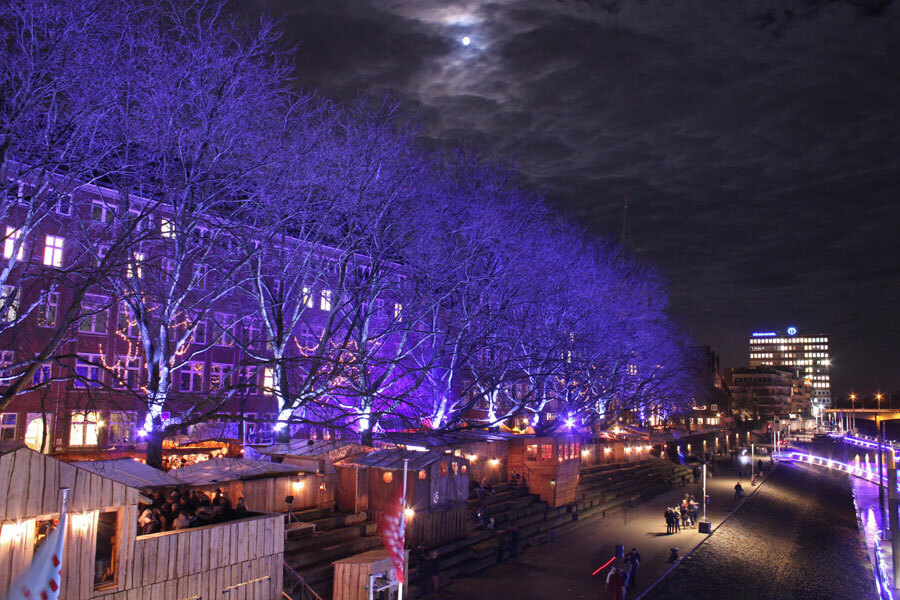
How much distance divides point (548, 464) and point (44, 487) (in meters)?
25.7

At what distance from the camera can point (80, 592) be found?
38.7 feet

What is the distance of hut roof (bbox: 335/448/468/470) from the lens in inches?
889

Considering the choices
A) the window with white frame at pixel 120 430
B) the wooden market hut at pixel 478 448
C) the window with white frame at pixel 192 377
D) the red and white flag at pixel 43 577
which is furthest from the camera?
the window with white frame at pixel 192 377

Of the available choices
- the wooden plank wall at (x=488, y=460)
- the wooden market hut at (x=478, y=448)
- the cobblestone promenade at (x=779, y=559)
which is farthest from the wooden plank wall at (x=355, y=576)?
the wooden plank wall at (x=488, y=460)

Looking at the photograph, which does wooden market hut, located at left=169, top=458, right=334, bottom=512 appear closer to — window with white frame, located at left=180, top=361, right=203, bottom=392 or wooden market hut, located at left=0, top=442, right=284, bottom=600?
wooden market hut, located at left=0, top=442, right=284, bottom=600

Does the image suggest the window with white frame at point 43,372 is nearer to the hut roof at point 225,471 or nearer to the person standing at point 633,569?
the hut roof at point 225,471

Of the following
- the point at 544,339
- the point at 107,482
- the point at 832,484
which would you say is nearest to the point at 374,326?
the point at 544,339

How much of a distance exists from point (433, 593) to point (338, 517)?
398 cm

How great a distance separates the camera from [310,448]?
2338 centimetres

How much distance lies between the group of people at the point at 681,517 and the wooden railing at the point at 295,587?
19700 millimetres

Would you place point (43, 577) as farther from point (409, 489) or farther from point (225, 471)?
point (409, 489)

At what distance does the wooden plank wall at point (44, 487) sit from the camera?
1071cm

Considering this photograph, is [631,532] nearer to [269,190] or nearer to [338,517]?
[338,517]

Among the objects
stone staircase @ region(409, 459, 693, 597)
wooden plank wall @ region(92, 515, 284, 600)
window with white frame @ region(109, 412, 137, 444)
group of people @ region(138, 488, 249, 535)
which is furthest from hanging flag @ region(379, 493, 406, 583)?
window with white frame @ region(109, 412, 137, 444)
